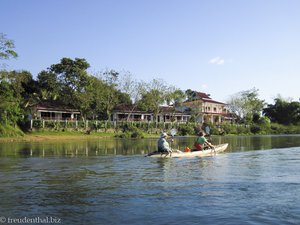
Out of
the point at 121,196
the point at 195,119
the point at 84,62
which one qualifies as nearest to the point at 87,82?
the point at 84,62

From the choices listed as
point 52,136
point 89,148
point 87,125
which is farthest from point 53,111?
point 89,148

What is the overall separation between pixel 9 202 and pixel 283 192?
8618 mm

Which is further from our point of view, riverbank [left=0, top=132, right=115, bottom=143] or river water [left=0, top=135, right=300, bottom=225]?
riverbank [left=0, top=132, right=115, bottom=143]

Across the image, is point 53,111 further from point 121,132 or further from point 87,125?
point 121,132

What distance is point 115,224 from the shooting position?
9117 millimetres

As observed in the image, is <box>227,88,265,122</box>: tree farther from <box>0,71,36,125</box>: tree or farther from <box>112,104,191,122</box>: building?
<box>0,71,36,125</box>: tree

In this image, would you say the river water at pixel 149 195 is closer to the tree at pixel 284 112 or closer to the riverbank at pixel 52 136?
the riverbank at pixel 52 136

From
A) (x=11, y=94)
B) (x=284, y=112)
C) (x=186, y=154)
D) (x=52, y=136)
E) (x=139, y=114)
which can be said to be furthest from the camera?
(x=284, y=112)

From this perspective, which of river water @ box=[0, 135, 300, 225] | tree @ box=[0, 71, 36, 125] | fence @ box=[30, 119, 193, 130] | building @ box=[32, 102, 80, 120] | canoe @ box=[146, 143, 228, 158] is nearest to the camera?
river water @ box=[0, 135, 300, 225]

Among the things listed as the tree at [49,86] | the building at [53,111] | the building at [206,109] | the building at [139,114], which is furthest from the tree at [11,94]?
the building at [206,109]

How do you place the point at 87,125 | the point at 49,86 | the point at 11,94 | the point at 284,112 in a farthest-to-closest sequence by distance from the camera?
the point at 284,112
the point at 49,86
the point at 87,125
the point at 11,94

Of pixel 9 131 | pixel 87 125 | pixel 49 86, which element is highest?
pixel 49 86
